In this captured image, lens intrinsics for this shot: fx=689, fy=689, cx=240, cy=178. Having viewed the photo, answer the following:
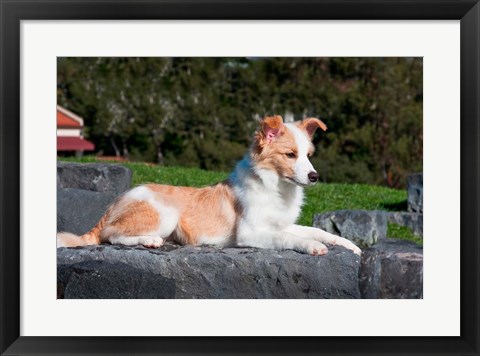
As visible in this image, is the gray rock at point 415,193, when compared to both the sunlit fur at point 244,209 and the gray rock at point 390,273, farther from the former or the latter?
the sunlit fur at point 244,209

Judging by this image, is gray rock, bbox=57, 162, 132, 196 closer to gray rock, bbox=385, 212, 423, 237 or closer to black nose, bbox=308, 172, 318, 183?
gray rock, bbox=385, 212, 423, 237

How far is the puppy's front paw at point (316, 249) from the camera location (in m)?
4.99

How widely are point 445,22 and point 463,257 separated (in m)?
1.58

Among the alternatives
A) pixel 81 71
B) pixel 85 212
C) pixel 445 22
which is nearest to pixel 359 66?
pixel 81 71

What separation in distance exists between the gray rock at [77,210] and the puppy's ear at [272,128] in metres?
2.44

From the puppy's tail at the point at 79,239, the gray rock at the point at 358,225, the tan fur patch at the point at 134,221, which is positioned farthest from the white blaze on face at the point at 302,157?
the gray rock at the point at 358,225

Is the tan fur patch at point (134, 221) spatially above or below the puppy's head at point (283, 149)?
below

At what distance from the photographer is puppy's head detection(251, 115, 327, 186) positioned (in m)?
5.12

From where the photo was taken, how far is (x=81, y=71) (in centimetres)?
1593

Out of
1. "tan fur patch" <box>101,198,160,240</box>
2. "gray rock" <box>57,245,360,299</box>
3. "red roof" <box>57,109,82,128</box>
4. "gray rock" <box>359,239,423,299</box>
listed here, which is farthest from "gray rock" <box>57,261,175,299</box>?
"red roof" <box>57,109,82,128</box>

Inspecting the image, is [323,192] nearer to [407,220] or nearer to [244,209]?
[407,220]

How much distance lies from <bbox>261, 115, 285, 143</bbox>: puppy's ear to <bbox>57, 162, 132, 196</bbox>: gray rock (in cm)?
364

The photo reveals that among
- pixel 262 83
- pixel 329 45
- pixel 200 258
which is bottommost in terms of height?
pixel 200 258

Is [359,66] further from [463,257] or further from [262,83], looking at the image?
[463,257]
